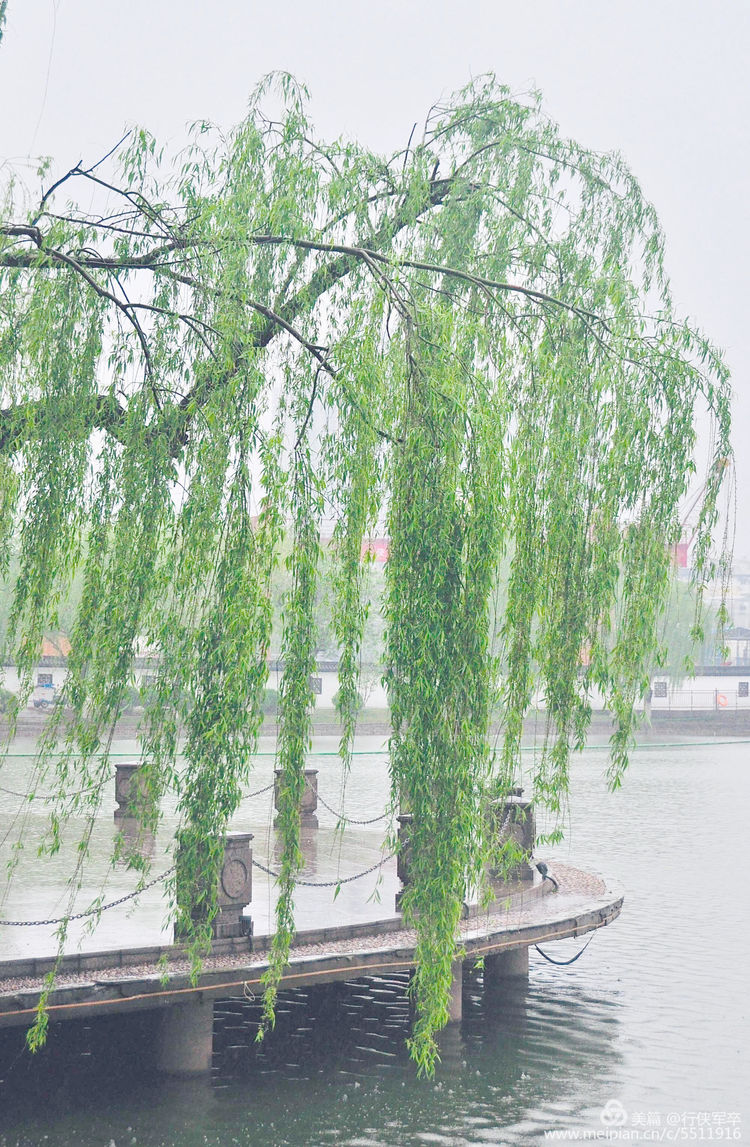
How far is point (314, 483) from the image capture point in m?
6.60

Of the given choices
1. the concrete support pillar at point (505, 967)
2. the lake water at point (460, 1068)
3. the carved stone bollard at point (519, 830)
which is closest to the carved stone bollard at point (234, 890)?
the lake water at point (460, 1068)

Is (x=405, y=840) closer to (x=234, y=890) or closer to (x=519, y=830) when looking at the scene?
(x=234, y=890)

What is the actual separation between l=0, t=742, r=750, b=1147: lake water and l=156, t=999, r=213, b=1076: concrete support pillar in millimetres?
144

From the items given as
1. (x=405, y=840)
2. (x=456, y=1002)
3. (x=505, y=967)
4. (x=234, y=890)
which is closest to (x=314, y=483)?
(x=405, y=840)

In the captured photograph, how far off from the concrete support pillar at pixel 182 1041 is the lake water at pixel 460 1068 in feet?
0.47

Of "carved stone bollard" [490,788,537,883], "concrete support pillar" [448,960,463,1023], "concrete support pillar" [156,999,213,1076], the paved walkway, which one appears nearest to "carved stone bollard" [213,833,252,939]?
the paved walkway

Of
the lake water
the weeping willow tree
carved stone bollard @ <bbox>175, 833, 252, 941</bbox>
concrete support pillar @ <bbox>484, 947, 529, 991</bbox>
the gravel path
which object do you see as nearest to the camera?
the weeping willow tree

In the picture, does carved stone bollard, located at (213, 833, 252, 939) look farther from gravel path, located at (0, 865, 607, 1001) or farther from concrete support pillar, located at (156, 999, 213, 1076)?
concrete support pillar, located at (156, 999, 213, 1076)

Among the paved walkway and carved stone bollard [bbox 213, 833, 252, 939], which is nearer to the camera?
the paved walkway

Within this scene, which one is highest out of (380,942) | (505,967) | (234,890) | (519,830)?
(519,830)

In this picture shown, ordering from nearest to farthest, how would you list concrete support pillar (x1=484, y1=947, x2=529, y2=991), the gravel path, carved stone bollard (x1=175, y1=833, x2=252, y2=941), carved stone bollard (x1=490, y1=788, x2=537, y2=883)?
1. the gravel path
2. carved stone bollard (x1=175, y1=833, x2=252, y2=941)
3. carved stone bollard (x1=490, y1=788, x2=537, y2=883)
4. concrete support pillar (x1=484, y1=947, x2=529, y2=991)

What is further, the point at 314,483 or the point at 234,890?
the point at 234,890

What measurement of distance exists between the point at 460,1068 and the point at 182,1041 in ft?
7.15

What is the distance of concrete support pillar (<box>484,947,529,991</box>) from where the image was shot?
Answer: 1156cm
